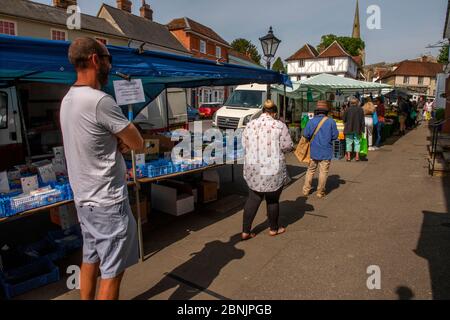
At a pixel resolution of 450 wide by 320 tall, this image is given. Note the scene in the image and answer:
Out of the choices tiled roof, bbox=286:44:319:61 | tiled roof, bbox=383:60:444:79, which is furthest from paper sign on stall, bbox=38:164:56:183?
tiled roof, bbox=383:60:444:79

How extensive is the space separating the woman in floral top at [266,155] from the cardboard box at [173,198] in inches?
61.3

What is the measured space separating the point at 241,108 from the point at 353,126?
5.54 meters

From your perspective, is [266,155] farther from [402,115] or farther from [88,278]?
[402,115]

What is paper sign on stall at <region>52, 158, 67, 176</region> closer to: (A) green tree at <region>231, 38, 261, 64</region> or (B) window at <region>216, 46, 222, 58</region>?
(B) window at <region>216, 46, 222, 58</region>

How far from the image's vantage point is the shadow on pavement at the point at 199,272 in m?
3.25

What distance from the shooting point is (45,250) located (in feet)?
13.5

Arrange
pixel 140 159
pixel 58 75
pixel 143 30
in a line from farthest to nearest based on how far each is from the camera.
Answer: pixel 143 30, pixel 58 75, pixel 140 159

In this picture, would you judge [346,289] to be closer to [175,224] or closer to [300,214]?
[300,214]

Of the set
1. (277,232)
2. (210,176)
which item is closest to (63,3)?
(210,176)

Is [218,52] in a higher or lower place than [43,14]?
higher

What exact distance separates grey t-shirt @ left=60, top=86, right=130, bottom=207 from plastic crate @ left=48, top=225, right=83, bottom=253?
7.15ft

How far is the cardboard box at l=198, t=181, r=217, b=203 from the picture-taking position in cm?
603
